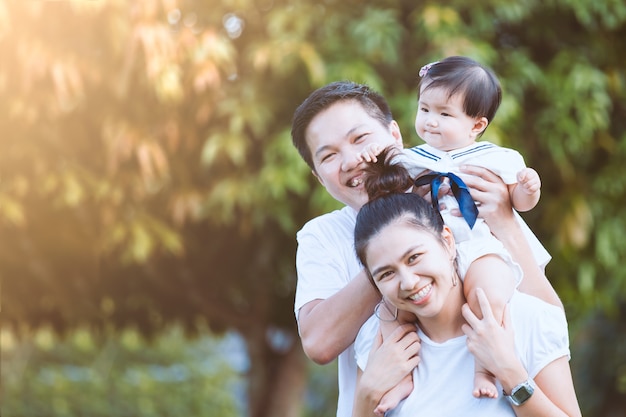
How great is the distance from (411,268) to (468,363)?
0.99 feet

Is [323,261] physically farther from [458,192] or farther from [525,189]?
[525,189]

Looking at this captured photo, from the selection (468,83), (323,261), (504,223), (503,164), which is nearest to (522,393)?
(504,223)

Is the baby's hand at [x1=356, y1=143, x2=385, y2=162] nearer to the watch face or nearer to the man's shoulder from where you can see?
the man's shoulder

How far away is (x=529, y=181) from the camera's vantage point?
2.49 metres

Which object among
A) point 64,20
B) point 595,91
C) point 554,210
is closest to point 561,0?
point 595,91

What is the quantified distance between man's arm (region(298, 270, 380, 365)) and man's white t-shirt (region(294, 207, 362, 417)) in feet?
0.34

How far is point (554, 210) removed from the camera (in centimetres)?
680

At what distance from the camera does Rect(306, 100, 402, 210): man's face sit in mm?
2715

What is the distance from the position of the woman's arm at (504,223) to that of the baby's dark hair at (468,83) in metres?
0.21

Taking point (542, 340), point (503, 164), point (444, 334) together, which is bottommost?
point (542, 340)

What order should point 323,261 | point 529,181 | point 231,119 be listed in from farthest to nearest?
1. point 231,119
2. point 323,261
3. point 529,181

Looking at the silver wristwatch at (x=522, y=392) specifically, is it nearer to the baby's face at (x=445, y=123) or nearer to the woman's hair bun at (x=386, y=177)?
the woman's hair bun at (x=386, y=177)

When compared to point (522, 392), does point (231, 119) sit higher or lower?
higher

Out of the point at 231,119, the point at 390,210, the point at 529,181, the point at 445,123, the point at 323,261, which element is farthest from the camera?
the point at 231,119
